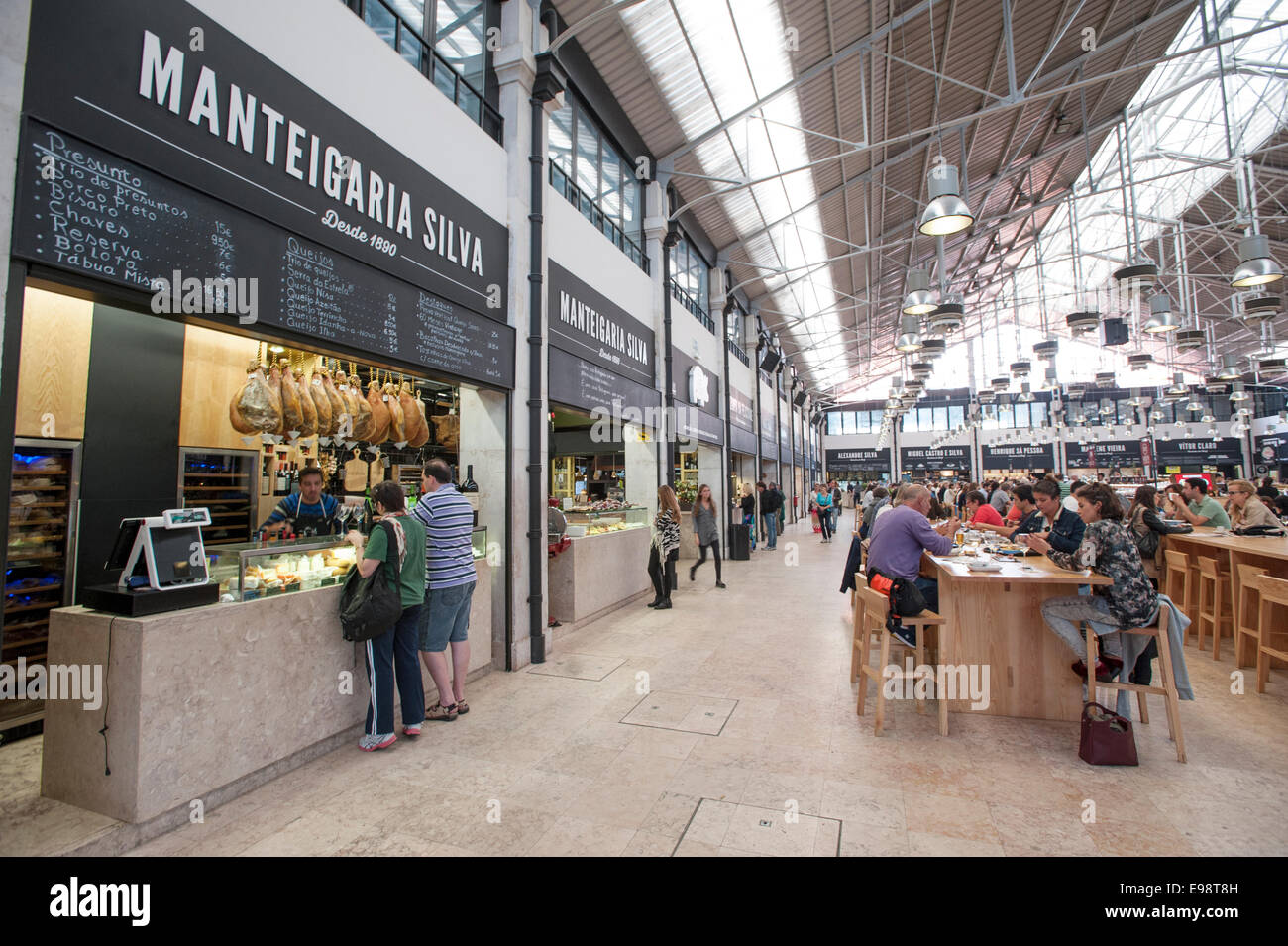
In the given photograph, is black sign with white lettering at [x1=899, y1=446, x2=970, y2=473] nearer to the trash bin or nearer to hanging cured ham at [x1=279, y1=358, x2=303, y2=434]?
the trash bin

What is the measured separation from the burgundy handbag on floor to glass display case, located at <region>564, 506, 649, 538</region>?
493 cm

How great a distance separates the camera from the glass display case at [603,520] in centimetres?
703

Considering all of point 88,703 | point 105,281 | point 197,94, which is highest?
point 197,94

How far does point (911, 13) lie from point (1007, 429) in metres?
35.7

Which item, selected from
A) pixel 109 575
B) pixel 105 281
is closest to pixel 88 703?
pixel 109 575

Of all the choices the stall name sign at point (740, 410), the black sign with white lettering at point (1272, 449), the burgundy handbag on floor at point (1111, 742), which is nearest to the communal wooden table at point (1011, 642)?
the burgundy handbag on floor at point (1111, 742)

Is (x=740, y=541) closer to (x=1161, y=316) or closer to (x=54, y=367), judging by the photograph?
(x=1161, y=316)

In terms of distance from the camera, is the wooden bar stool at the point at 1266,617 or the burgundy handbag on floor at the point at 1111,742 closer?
the burgundy handbag on floor at the point at 1111,742

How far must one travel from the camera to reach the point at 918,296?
866cm

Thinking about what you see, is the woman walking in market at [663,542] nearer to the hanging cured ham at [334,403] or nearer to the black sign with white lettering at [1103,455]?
the hanging cured ham at [334,403]

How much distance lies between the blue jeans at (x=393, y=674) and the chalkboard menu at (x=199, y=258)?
1.79 meters

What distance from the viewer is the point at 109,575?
12.5 feet
